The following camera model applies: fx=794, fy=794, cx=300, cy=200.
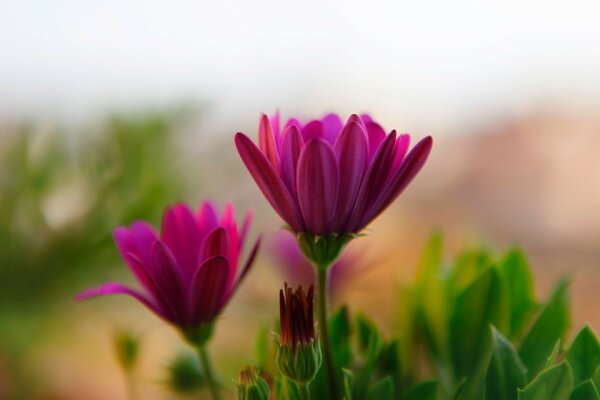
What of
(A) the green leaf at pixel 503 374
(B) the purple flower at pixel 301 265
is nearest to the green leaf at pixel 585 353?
(A) the green leaf at pixel 503 374

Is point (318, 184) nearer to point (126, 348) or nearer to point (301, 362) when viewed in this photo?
point (301, 362)

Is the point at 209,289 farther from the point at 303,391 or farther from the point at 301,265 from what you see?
the point at 301,265

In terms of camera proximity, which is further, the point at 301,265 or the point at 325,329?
the point at 301,265

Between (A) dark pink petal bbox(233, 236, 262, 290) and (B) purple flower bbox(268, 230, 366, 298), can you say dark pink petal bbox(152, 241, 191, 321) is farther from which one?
(B) purple flower bbox(268, 230, 366, 298)

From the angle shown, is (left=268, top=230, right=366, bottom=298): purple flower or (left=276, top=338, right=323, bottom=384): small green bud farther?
(left=268, top=230, right=366, bottom=298): purple flower

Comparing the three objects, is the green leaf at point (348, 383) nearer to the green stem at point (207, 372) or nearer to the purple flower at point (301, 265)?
the green stem at point (207, 372)

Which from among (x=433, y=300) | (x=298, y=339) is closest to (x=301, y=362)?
(x=298, y=339)

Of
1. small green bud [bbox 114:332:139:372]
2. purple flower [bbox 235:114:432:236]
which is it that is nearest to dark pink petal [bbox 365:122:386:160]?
purple flower [bbox 235:114:432:236]
